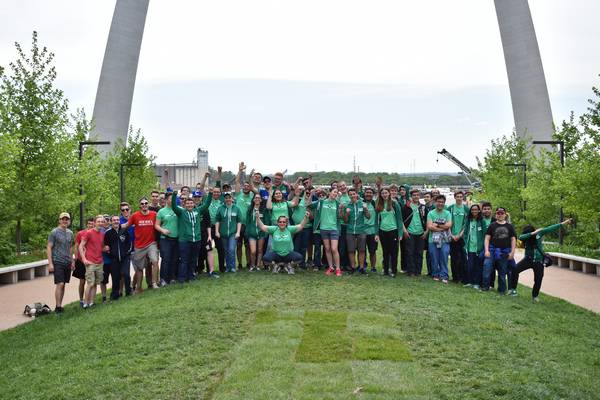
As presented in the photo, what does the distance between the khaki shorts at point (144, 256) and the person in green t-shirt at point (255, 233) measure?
2.06 metres

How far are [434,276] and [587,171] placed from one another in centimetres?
Answer: 541

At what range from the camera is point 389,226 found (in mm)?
12281

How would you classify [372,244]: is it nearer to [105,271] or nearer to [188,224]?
[188,224]

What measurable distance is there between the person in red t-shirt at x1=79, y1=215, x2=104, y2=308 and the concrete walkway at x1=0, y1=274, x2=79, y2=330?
3.41 ft

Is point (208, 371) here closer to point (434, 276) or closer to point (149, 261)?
point (149, 261)

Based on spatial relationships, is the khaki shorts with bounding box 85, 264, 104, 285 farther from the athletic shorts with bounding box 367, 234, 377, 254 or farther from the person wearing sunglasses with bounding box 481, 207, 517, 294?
the person wearing sunglasses with bounding box 481, 207, 517, 294

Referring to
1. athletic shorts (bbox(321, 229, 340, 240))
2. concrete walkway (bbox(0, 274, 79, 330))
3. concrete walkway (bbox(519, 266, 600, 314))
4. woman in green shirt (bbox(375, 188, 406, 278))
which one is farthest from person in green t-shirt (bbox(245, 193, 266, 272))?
concrete walkway (bbox(519, 266, 600, 314))

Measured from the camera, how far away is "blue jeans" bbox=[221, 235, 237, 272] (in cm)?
1234

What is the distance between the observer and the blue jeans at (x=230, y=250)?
40.5 feet

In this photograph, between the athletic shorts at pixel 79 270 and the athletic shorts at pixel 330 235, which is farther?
the athletic shorts at pixel 330 235

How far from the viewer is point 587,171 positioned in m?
14.8

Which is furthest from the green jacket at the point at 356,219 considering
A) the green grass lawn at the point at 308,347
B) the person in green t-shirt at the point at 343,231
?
the green grass lawn at the point at 308,347

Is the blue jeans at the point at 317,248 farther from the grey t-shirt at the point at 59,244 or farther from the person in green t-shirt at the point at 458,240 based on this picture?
the grey t-shirt at the point at 59,244

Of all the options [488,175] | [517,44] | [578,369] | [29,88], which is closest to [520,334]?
[578,369]
